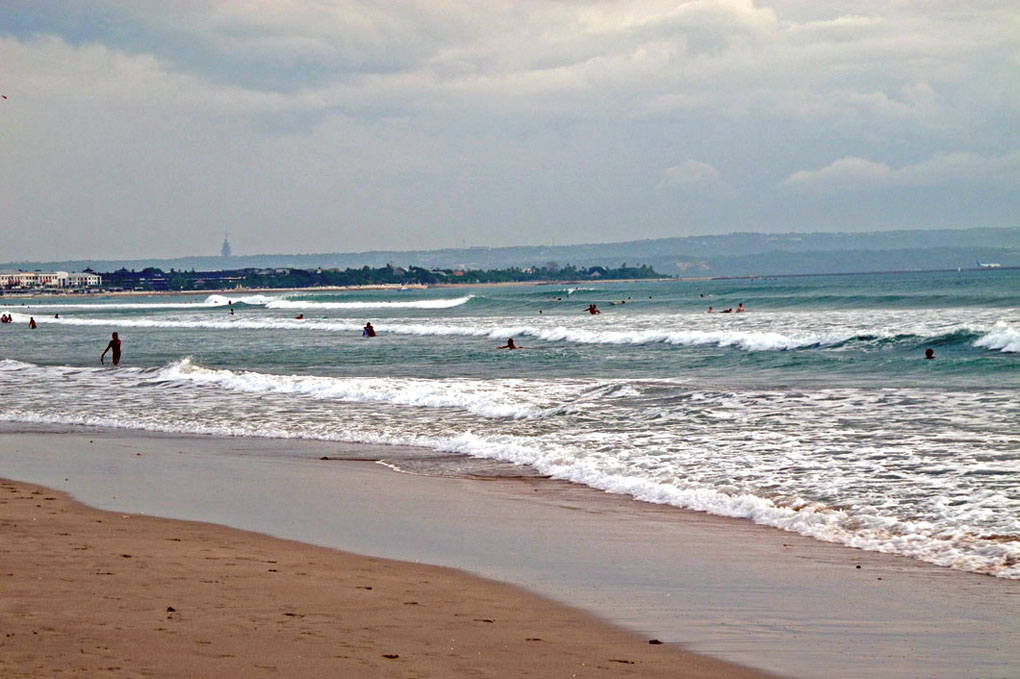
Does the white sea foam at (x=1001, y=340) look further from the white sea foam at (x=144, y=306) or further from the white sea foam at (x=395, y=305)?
the white sea foam at (x=144, y=306)

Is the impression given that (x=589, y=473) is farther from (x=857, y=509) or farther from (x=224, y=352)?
(x=224, y=352)

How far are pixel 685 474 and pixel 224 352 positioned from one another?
92.9ft

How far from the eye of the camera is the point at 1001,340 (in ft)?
94.2

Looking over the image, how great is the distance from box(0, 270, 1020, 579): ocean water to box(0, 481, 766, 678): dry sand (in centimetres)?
339

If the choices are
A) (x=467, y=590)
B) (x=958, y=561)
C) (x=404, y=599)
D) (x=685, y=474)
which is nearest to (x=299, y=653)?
(x=404, y=599)

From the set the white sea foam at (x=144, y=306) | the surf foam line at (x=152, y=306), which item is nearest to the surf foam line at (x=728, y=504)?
the white sea foam at (x=144, y=306)

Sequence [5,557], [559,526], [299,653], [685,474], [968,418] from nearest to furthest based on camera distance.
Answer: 1. [299,653]
2. [5,557]
3. [559,526]
4. [685,474]
5. [968,418]

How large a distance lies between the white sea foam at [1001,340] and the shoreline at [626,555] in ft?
69.1

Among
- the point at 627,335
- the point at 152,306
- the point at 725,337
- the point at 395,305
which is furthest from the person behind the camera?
the point at 152,306

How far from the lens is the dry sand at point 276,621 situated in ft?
16.8

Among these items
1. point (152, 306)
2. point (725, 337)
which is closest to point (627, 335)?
point (725, 337)

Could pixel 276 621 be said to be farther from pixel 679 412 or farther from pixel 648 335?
pixel 648 335

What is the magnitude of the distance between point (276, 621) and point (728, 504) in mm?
5329

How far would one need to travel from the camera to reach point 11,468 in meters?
12.9
